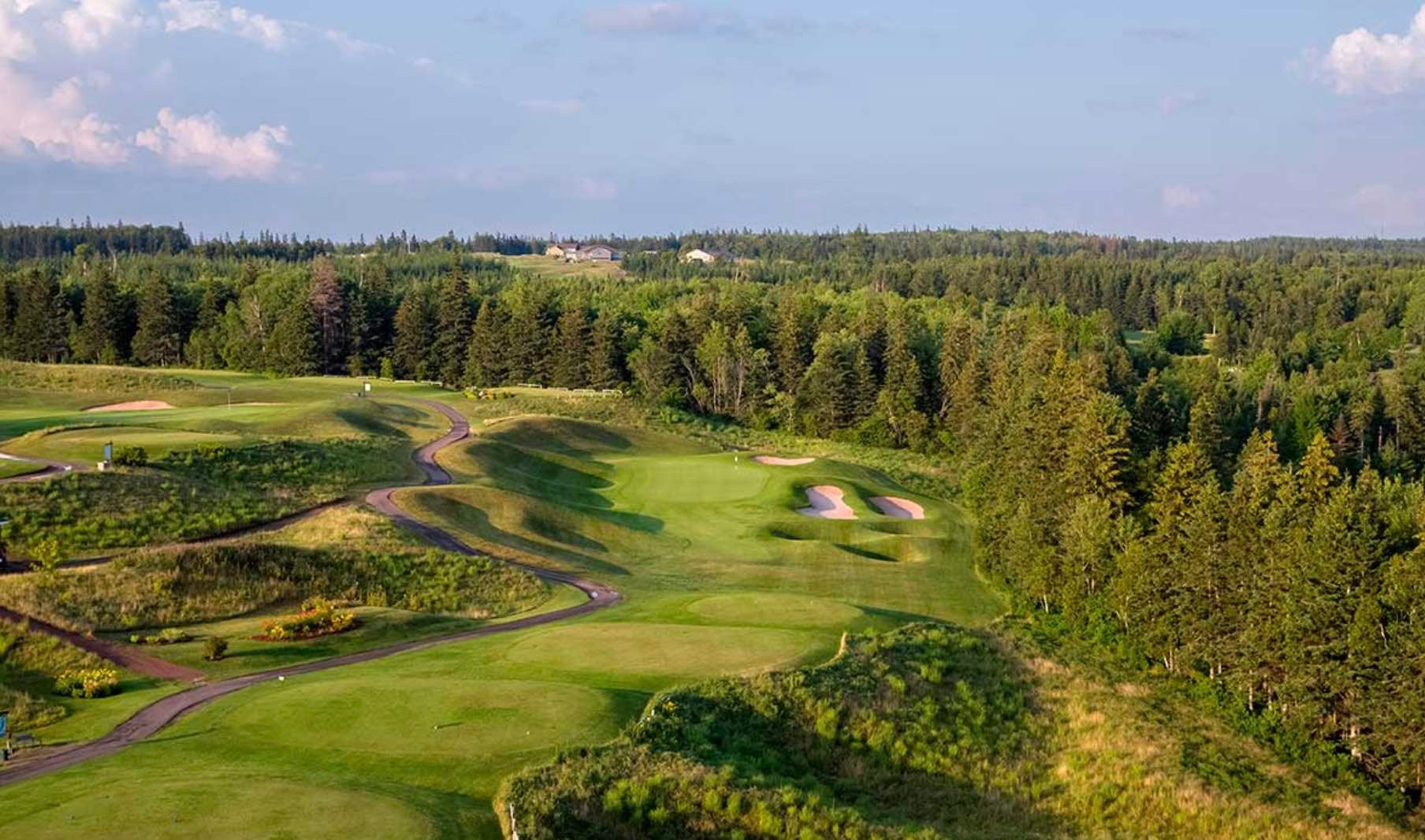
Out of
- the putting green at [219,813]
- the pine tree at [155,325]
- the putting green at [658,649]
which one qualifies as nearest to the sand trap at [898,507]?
the putting green at [658,649]

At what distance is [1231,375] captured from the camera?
430ft

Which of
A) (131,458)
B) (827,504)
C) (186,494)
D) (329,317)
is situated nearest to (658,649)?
(186,494)

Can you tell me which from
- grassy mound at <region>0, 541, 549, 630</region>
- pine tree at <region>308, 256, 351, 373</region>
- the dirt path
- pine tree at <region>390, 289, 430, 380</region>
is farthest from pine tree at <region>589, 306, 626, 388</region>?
the dirt path

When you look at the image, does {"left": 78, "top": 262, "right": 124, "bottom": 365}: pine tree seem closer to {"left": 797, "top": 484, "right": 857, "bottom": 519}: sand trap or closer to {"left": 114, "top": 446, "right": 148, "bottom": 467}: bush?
{"left": 114, "top": 446, "right": 148, "bottom": 467}: bush

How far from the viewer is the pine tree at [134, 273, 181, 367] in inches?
4195

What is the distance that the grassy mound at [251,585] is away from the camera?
3572cm

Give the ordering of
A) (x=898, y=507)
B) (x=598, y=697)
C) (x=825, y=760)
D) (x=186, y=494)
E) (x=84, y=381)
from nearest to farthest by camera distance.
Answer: (x=598, y=697)
(x=825, y=760)
(x=186, y=494)
(x=898, y=507)
(x=84, y=381)

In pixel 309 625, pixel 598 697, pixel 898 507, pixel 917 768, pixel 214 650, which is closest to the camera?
pixel 598 697

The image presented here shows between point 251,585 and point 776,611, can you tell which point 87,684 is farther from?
point 776,611

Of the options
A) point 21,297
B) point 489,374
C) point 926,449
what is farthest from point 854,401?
point 21,297

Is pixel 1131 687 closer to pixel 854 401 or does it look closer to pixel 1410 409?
pixel 854 401

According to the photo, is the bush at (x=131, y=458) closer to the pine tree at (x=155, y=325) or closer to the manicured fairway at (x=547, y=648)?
the manicured fairway at (x=547, y=648)

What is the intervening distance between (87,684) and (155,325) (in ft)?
282

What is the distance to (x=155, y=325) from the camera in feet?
350
